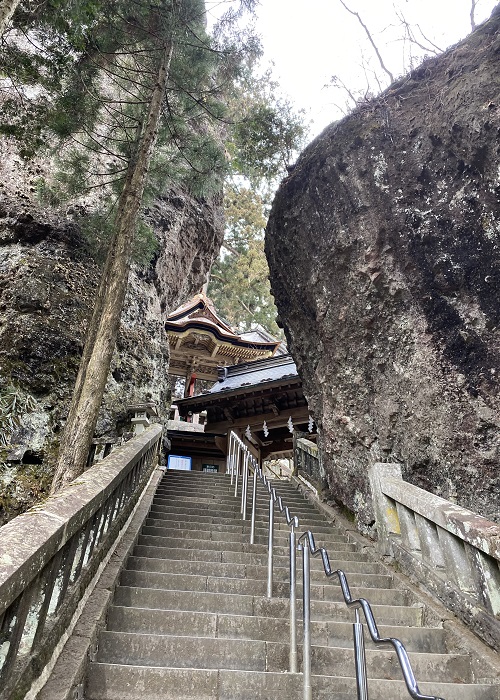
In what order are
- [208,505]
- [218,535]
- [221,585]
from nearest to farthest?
[221,585]
[218,535]
[208,505]

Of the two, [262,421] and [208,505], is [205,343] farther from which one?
[208,505]

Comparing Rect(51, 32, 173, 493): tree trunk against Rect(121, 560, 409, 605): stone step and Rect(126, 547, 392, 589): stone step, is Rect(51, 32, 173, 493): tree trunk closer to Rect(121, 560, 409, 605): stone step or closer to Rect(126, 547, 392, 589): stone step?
Rect(126, 547, 392, 589): stone step

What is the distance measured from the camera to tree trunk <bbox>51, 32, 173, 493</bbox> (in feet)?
15.2

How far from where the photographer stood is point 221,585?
3916mm

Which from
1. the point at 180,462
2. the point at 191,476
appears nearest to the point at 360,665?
the point at 191,476

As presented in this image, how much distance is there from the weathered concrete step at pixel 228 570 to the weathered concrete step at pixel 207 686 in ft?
4.54

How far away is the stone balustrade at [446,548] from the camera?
296 centimetres

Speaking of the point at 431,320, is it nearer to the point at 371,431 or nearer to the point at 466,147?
the point at 371,431

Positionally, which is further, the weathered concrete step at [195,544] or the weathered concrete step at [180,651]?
the weathered concrete step at [195,544]

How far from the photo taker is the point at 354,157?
269 inches

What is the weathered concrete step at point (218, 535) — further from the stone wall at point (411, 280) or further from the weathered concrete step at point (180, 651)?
the weathered concrete step at point (180, 651)

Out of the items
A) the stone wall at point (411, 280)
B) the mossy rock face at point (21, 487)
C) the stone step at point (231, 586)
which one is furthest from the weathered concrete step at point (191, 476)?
the stone step at point (231, 586)

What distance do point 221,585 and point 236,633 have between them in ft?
2.48

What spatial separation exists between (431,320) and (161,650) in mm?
4685
